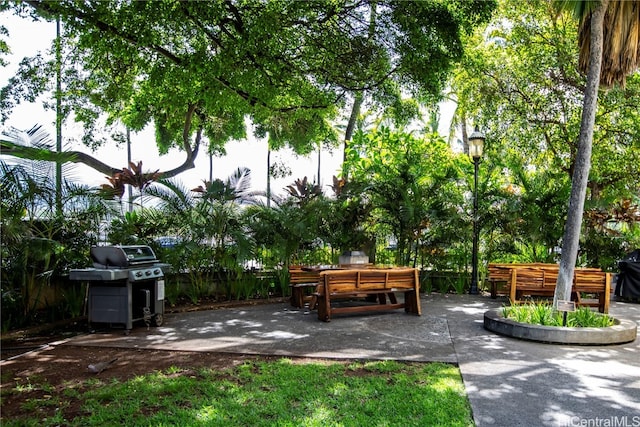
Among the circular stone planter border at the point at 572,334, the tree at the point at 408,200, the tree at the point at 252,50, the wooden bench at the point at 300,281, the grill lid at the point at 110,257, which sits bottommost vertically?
the circular stone planter border at the point at 572,334

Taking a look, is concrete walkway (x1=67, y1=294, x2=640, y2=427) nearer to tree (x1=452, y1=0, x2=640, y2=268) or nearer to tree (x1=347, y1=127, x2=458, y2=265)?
tree (x1=347, y1=127, x2=458, y2=265)

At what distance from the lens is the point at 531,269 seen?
8758 mm

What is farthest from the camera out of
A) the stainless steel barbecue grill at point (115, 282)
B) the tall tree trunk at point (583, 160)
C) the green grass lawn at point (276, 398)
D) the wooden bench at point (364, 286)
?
the wooden bench at point (364, 286)

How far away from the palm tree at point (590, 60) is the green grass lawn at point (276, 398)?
3.17 metres

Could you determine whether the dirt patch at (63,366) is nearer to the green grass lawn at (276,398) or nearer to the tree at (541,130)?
the green grass lawn at (276,398)

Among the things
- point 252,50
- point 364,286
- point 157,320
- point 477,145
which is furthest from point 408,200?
point 157,320

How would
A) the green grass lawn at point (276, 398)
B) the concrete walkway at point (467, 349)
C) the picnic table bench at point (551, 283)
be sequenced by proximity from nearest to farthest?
the green grass lawn at point (276, 398) → the concrete walkway at point (467, 349) → the picnic table bench at point (551, 283)

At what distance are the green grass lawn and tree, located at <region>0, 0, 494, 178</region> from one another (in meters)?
5.18

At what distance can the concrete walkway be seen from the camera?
3895 mm

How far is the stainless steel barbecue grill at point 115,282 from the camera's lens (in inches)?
267

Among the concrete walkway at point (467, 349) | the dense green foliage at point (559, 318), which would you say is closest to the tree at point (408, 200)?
the concrete walkway at point (467, 349)

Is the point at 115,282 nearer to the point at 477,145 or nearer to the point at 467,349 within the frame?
the point at 467,349

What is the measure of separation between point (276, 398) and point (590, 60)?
640cm

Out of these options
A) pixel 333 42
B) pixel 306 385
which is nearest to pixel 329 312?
pixel 306 385
